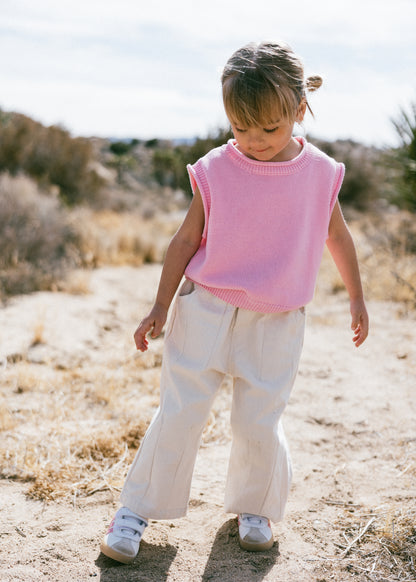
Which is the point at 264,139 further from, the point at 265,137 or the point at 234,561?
the point at 234,561

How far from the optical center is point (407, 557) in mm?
2115

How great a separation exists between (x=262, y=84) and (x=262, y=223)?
40 centimetres

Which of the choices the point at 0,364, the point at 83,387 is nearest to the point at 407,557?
the point at 83,387

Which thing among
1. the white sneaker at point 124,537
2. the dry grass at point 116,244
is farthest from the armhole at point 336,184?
the dry grass at point 116,244

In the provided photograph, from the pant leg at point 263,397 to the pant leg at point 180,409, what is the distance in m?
0.09

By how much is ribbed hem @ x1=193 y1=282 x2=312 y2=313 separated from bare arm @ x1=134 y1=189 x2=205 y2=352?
15cm

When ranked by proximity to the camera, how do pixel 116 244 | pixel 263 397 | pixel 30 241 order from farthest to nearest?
pixel 116 244 → pixel 30 241 → pixel 263 397

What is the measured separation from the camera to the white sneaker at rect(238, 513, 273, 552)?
6.89 ft

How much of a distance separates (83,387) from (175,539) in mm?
1625

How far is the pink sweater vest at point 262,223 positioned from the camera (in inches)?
75.1

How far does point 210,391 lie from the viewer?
202 centimetres

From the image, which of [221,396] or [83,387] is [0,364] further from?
[221,396]

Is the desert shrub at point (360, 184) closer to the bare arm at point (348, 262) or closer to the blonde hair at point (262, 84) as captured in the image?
the bare arm at point (348, 262)

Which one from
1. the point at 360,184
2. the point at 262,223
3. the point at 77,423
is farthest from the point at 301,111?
the point at 360,184
